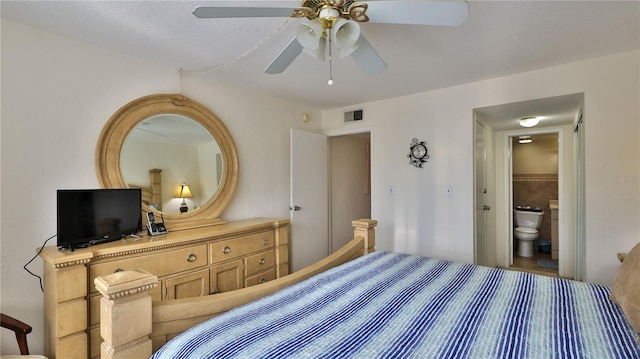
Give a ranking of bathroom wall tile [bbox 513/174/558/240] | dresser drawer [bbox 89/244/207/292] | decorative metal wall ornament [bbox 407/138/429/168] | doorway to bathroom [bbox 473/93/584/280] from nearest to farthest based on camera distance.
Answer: dresser drawer [bbox 89/244/207/292], doorway to bathroom [bbox 473/93/584/280], decorative metal wall ornament [bbox 407/138/429/168], bathroom wall tile [bbox 513/174/558/240]

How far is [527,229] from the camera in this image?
458 cm

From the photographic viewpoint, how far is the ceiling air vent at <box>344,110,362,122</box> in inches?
145

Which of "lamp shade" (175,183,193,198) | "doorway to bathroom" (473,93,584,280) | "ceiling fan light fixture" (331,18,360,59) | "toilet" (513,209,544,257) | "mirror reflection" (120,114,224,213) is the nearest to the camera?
"ceiling fan light fixture" (331,18,360,59)

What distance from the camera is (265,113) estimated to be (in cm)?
328

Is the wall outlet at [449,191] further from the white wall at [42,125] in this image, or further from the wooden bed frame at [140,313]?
the white wall at [42,125]

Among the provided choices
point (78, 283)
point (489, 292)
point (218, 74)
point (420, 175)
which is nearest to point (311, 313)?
point (489, 292)

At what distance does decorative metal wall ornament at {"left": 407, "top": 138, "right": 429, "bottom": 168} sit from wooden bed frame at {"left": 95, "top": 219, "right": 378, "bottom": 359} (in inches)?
99.1

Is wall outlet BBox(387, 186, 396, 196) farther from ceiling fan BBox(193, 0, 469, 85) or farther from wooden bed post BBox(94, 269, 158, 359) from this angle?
wooden bed post BBox(94, 269, 158, 359)

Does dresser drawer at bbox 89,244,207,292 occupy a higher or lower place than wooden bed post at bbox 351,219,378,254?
lower

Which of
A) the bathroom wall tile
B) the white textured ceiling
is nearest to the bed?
the white textured ceiling

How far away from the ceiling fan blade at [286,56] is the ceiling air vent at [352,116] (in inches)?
78.5

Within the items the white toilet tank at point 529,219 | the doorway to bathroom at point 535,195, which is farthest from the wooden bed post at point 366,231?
the white toilet tank at point 529,219

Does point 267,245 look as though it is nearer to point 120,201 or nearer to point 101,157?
point 120,201

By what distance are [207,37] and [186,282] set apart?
1.67 meters
